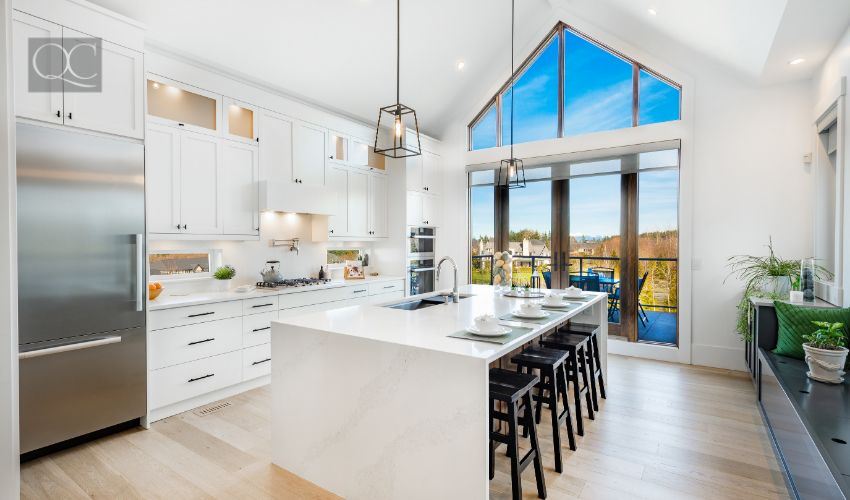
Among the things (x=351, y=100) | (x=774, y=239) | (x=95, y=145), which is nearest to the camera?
(x=95, y=145)

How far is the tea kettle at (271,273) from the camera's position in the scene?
14.3ft

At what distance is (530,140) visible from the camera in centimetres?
571

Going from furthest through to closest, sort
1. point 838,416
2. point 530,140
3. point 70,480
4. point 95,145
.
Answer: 1. point 530,140
2. point 95,145
3. point 70,480
4. point 838,416

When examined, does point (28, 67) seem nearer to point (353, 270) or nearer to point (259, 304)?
point (259, 304)

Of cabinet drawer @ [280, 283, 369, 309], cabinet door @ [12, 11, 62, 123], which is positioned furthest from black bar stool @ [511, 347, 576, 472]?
cabinet door @ [12, 11, 62, 123]

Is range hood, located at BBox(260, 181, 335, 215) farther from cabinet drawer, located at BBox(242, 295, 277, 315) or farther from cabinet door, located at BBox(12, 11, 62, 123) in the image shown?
cabinet door, located at BBox(12, 11, 62, 123)

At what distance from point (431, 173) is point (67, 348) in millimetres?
4593

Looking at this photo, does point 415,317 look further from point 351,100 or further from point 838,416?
point 351,100

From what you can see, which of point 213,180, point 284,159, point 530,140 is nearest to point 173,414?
point 213,180

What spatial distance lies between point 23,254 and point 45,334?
508 mm

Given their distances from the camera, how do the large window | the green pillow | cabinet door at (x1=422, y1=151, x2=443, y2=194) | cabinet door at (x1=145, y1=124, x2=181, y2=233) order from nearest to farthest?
the green pillow
cabinet door at (x1=145, y1=124, x2=181, y2=233)
the large window
cabinet door at (x1=422, y1=151, x2=443, y2=194)

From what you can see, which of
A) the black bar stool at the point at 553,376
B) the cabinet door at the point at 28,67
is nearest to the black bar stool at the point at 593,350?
the black bar stool at the point at 553,376

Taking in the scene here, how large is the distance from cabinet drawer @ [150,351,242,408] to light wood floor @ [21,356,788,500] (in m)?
0.18

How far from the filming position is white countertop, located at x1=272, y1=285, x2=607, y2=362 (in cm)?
197
